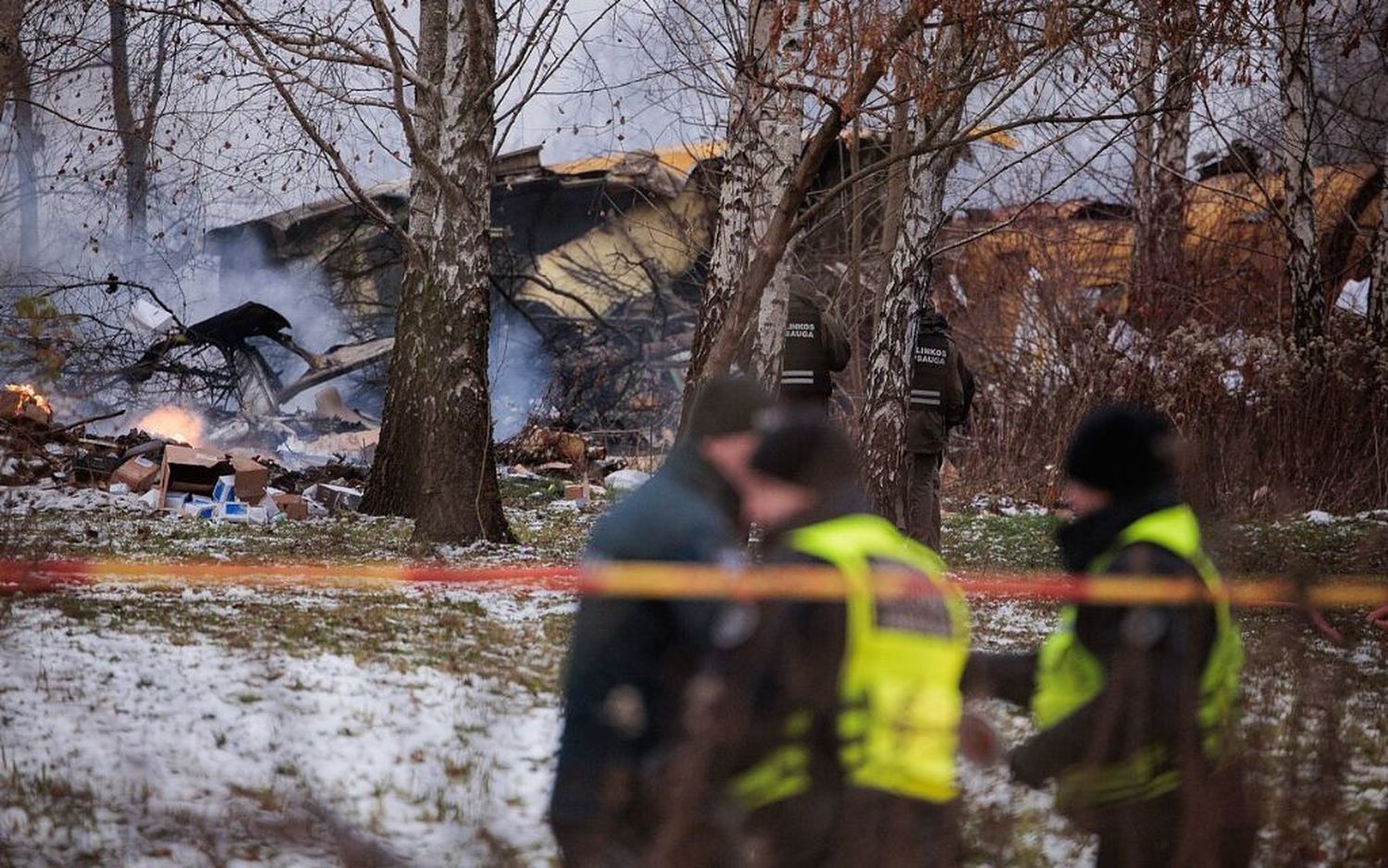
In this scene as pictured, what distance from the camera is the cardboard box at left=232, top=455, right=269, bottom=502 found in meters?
11.9

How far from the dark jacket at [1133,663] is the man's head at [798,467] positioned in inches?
25.2

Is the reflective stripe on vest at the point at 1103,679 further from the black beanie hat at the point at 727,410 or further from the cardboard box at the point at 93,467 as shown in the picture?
the cardboard box at the point at 93,467

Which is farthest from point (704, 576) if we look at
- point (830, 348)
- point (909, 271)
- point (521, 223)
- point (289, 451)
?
point (521, 223)

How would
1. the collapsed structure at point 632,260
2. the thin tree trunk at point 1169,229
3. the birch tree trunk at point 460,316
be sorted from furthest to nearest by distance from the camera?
the collapsed structure at point 632,260 < the thin tree trunk at point 1169,229 < the birch tree trunk at point 460,316

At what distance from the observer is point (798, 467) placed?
2.69 m

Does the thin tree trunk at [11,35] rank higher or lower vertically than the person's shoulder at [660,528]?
higher

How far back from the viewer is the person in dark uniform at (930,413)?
10383mm

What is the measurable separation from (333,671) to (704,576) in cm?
319

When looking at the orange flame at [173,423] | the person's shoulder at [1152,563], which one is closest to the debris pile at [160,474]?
the orange flame at [173,423]

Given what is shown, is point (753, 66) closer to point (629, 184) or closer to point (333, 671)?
point (333, 671)

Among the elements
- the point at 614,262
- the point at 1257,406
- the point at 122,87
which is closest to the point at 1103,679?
the point at 122,87

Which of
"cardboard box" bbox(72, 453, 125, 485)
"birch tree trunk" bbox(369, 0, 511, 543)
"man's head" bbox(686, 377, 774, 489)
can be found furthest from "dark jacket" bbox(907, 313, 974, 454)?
"man's head" bbox(686, 377, 774, 489)

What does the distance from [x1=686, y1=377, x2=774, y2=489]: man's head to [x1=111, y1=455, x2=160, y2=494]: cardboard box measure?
35.9 ft

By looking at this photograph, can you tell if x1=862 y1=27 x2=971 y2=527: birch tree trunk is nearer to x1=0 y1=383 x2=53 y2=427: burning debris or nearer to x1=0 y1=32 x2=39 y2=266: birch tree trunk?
x1=0 y1=383 x2=53 y2=427: burning debris
